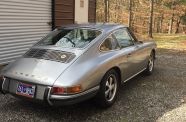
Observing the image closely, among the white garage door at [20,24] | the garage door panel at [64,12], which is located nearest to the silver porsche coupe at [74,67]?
the white garage door at [20,24]

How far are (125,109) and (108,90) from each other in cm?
45

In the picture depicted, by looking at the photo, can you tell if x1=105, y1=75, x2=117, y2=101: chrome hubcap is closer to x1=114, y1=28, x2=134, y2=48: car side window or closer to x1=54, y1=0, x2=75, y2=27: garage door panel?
x1=114, y1=28, x2=134, y2=48: car side window

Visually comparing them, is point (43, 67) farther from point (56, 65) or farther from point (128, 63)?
point (128, 63)

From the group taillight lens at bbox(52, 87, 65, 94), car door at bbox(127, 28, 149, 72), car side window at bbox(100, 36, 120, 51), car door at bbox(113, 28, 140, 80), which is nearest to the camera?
taillight lens at bbox(52, 87, 65, 94)

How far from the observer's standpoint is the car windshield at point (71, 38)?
204 inches

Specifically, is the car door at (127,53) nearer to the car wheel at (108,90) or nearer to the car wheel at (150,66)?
the car wheel at (108,90)

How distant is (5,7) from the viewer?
8.22 m

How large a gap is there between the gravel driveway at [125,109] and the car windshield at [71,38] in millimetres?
1112

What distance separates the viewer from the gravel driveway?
15.3ft

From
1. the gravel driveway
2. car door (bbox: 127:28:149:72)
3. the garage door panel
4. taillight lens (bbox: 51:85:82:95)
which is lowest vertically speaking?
the gravel driveway

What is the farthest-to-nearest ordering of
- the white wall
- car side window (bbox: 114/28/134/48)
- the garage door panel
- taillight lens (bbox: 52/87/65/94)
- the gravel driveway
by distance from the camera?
the white wall → the garage door panel → car side window (bbox: 114/28/134/48) → the gravel driveway → taillight lens (bbox: 52/87/65/94)

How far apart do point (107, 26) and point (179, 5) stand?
2804 centimetres

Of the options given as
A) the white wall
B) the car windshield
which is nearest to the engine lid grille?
the car windshield

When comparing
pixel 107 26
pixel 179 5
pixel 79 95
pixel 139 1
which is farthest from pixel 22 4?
pixel 139 1
